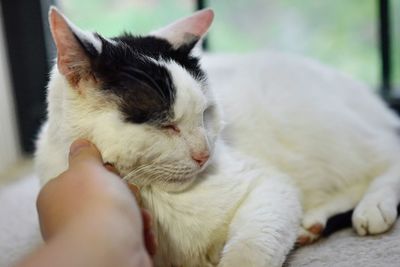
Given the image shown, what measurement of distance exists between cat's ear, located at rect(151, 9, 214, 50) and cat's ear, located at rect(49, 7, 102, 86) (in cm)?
19

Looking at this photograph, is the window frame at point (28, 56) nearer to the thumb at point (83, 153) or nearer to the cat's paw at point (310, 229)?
the cat's paw at point (310, 229)

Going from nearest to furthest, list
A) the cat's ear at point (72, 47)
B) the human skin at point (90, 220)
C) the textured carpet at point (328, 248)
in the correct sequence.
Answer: the human skin at point (90, 220) → the cat's ear at point (72, 47) → the textured carpet at point (328, 248)

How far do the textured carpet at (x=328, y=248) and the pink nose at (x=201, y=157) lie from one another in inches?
11.6

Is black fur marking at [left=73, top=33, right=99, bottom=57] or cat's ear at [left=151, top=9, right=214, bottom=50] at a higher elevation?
black fur marking at [left=73, top=33, right=99, bottom=57]

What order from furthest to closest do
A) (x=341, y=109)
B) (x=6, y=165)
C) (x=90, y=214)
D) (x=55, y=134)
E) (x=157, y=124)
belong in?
(x=6, y=165), (x=341, y=109), (x=55, y=134), (x=157, y=124), (x=90, y=214)

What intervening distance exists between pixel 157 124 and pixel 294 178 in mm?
496

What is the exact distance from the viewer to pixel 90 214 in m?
0.80

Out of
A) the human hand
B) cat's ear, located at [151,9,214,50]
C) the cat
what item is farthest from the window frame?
the human hand

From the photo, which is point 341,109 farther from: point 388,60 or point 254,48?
point 254,48

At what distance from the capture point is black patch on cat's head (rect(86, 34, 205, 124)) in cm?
97

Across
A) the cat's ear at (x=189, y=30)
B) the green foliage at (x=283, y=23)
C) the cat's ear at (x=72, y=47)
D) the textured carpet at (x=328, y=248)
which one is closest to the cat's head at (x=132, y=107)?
the cat's ear at (x=72, y=47)

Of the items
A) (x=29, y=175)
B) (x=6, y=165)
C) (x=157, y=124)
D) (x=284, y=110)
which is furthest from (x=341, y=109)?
(x=6, y=165)

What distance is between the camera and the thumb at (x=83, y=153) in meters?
Result: 0.94

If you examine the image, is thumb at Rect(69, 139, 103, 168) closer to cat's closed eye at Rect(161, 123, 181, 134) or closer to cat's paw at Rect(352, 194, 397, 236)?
cat's closed eye at Rect(161, 123, 181, 134)
